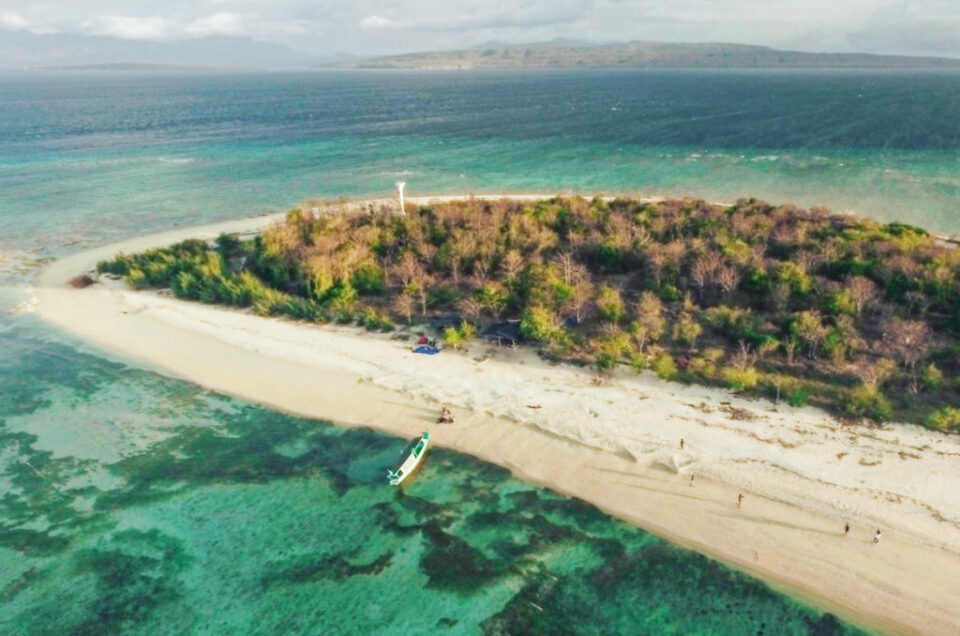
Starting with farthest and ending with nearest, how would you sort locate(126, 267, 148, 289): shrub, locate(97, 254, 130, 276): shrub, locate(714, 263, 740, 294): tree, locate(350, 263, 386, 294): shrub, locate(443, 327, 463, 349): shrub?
locate(97, 254, 130, 276): shrub, locate(126, 267, 148, 289): shrub, locate(350, 263, 386, 294): shrub, locate(714, 263, 740, 294): tree, locate(443, 327, 463, 349): shrub

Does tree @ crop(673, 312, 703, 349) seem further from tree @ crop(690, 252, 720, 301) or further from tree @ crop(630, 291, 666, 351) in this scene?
tree @ crop(690, 252, 720, 301)

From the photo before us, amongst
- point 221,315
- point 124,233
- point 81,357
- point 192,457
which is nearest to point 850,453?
point 192,457

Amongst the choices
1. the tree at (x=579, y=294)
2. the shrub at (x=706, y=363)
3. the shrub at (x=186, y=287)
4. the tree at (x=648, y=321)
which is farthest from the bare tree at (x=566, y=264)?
the shrub at (x=186, y=287)

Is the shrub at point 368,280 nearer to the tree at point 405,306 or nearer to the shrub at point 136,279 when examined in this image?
the tree at point 405,306

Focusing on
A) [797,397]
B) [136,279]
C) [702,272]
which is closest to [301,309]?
[136,279]

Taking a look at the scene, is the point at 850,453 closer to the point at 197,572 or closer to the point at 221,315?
the point at 197,572

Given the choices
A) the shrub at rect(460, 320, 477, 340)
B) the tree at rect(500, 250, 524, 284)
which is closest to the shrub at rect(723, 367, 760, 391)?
the shrub at rect(460, 320, 477, 340)

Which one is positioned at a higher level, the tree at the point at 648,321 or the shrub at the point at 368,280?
the shrub at the point at 368,280
